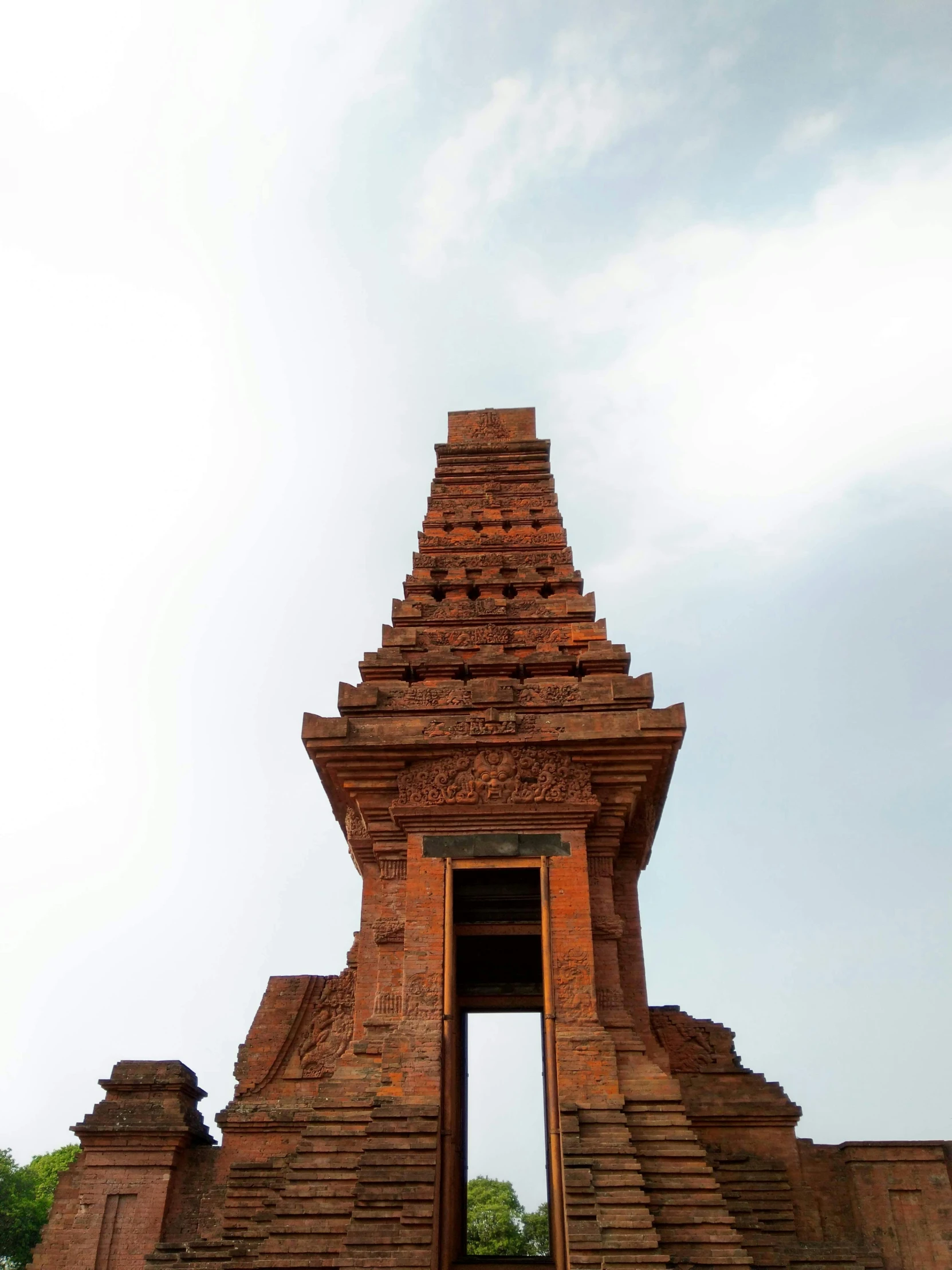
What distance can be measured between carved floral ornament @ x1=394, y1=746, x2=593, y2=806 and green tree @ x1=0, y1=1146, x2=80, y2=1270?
3132 cm

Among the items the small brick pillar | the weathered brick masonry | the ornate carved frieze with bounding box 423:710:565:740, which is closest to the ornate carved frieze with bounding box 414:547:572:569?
the weathered brick masonry

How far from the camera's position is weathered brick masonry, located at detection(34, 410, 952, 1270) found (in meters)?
9.09

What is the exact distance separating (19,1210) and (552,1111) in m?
35.8

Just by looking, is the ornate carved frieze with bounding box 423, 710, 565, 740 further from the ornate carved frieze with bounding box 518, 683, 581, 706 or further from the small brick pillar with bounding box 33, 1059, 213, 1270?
the small brick pillar with bounding box 33, 1059, 213, 1270

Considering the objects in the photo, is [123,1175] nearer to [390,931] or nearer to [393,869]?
[390,931]

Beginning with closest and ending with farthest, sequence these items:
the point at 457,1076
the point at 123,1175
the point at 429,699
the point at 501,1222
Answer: the point at 123,1175 < the point at 429,699 < the point at 457,1076 < the point at 501,1222

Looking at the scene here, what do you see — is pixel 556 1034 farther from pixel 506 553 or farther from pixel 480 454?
pixel 480 454

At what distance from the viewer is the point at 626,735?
11562 millimetres

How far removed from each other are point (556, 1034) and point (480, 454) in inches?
398

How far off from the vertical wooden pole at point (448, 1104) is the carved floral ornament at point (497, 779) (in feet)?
2.73

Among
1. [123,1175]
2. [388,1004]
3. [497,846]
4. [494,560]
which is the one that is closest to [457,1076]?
[388,1004]

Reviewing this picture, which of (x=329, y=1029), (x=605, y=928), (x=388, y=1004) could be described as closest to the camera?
(x=388, y=1004)

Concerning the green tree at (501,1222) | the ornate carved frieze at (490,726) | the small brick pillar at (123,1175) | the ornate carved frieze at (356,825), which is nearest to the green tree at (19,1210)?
the green tree at (501,1222)

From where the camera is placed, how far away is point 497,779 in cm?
1166
